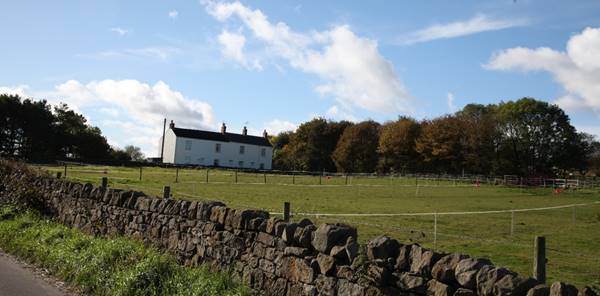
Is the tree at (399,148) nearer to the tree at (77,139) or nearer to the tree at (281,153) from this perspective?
the tree at (281,153)

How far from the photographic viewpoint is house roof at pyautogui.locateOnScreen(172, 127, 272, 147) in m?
97.6

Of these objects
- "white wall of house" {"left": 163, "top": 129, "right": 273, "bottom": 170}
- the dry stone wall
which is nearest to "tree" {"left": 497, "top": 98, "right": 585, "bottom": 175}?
"white wall of house" {"left": 163, "top": 129, "right": 273, "bottom": 170}

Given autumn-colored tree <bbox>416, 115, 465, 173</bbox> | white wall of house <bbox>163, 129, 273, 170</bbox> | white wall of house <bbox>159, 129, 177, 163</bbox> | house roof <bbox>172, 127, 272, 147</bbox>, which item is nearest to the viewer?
autumn-colored tree <bbox>416, 115, 465, 173</bbox>

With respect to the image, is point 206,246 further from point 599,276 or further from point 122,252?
point 599,276

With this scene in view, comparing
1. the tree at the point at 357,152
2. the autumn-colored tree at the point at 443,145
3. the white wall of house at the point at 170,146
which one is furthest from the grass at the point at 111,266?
the white wall of house at the point at 170,146

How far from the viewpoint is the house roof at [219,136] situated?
97.6 m

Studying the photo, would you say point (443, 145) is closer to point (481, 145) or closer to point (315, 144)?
point (481, 145)

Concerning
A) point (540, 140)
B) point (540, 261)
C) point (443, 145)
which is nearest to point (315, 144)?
point (443, 145)

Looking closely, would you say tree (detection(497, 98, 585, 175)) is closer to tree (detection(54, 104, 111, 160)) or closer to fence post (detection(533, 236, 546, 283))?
tree (detection(54, 104, 111, 160))

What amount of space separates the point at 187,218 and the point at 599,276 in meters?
9.23

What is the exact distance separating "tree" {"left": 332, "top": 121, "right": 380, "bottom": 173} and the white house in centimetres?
2029

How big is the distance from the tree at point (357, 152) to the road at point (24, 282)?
80.9 metres

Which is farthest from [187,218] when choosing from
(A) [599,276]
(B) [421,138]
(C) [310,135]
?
(C) [310,135]

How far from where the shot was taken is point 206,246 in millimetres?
8703
